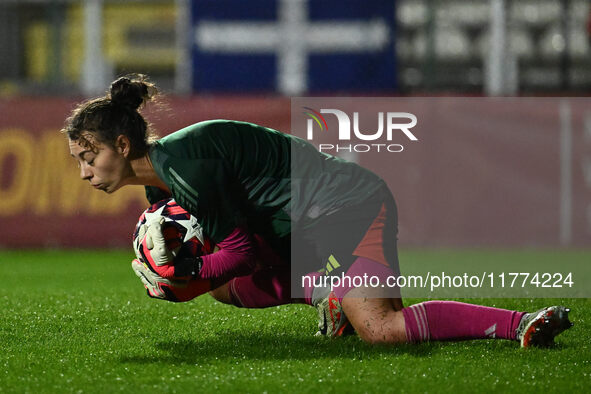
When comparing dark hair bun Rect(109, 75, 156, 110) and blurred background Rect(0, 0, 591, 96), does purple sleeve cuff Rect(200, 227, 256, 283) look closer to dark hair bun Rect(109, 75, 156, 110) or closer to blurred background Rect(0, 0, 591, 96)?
dark hair bun Rect(109, 75, 156, 110)

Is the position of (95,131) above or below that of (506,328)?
above

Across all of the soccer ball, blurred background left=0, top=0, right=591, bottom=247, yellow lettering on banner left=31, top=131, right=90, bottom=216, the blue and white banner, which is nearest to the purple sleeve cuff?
the soccer ball

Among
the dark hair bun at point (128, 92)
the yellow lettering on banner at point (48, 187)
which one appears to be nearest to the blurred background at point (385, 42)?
the yellow lettering on banner at point (48, 187)

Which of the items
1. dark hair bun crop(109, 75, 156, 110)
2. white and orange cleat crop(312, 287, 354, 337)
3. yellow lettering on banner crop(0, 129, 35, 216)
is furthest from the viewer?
yellow lettering on banner crop(0, 129, 35, 216)

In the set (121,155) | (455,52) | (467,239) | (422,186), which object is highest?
(455,52)

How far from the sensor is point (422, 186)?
898cm

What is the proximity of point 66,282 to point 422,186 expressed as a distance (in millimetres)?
4251

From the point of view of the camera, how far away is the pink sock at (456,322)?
11.5 feet

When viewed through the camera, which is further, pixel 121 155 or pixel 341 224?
pixel 341 224

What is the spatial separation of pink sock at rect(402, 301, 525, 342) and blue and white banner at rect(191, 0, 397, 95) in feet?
22.9

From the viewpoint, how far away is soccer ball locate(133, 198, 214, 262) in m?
3.73

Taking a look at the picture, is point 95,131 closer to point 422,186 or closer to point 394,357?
point 394,357

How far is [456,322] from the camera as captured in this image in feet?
11.6

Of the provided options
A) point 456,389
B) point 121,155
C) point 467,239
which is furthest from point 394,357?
point 467,239
